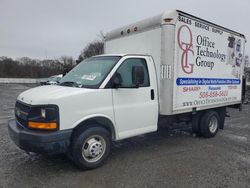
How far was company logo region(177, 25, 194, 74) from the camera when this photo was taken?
5.57 metres

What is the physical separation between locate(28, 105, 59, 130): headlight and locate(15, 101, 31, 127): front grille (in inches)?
5.7

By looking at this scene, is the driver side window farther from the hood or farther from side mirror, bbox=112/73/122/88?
the hood

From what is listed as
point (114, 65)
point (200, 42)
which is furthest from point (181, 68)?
point (114, 65)

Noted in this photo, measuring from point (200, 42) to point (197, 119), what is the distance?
2.18 metres

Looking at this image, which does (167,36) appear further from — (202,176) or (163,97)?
(202,176)

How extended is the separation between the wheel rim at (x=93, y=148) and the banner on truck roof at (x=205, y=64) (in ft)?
6.50

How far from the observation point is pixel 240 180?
14.1 feet

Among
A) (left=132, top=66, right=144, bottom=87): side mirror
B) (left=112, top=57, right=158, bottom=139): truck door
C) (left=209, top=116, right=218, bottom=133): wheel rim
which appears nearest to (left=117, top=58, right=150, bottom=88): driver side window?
(left=112, top=57, right=158, bottom=139): truck door

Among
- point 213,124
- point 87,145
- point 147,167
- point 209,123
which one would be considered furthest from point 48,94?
point 213,124

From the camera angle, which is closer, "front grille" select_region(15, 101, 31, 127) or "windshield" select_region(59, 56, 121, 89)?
"front grille" select_region(15, 101, 31, 127)

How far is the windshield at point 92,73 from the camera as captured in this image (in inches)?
185

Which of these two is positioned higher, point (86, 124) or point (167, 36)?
point (167, 36)

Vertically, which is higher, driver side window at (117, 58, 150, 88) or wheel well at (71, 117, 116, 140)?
driver side window at (117, 58, 150, 88)

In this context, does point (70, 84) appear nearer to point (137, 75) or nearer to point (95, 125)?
point (95, 125)
